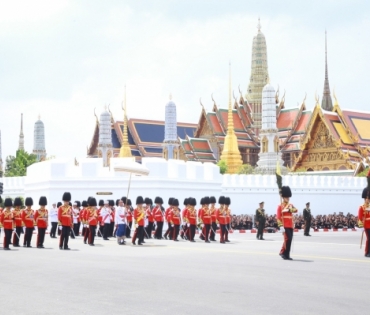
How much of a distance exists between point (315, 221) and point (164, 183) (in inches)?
320

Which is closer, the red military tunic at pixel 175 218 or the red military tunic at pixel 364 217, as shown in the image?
the red military tunic at pixel 364 217

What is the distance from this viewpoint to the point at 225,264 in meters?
12.9

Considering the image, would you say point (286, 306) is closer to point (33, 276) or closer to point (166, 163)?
point (33, 276)

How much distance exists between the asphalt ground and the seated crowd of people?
55.5 ft

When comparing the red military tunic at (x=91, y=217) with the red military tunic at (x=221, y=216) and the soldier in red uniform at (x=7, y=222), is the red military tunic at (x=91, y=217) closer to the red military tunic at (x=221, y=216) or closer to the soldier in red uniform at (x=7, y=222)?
the soldier in red uniform at (x=7, y=222)

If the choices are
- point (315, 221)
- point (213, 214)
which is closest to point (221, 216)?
point (213, 214)

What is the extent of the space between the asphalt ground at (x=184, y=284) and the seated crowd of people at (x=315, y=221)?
55.5ft

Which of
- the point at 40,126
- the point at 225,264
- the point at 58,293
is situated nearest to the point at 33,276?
the point at 58,293

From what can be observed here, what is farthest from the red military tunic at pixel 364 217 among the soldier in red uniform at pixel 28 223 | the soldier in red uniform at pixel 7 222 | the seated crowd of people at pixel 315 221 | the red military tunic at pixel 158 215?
the seated crowd of people at pixel 315 221

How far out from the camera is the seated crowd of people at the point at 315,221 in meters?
32.2

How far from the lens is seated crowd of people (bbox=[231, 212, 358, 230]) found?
3225 centimetres

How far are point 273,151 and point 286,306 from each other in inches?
1850

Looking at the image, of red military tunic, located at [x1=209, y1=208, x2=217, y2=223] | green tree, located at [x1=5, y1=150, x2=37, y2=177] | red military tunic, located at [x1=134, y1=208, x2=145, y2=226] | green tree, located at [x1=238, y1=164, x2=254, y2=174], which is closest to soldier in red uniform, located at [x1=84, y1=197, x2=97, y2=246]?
red military tunic, located at [x1=134, y1=208, x2=145, y2=226]

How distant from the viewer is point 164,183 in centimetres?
3055
